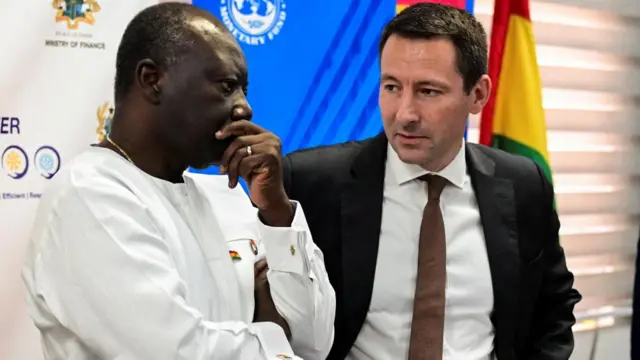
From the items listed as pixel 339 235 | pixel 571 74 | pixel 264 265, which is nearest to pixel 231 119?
pixel 264 265

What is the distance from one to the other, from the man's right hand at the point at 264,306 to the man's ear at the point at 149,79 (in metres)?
0.42

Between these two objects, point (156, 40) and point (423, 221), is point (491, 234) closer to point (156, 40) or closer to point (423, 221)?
point (423, 221)

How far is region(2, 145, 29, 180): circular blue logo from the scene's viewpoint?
1.74m

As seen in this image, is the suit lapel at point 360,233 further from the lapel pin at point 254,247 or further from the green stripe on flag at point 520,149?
→ the green stripe on flag at point 520,149

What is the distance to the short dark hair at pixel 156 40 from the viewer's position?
1.25 m

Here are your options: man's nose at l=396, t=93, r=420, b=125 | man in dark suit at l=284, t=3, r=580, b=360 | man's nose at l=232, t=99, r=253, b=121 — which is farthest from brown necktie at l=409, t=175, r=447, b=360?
man's nose at l=232, t=99, r=253, b=121

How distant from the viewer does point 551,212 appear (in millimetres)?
2047

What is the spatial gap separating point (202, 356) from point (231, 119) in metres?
0.43

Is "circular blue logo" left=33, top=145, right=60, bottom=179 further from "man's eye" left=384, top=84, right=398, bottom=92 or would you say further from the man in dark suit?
"man's eye" left=384, top=84, right=398, bottom=92

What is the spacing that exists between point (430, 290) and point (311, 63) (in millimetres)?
886

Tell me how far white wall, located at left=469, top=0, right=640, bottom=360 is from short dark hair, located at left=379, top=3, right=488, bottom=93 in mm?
1484

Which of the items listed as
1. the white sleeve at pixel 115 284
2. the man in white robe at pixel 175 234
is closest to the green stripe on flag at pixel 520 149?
the man in white robe at pixel 175 234

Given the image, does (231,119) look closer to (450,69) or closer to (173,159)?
(173,159)

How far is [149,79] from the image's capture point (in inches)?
49.3
